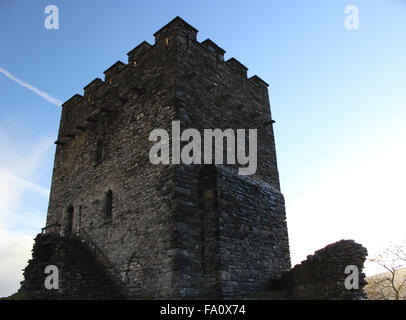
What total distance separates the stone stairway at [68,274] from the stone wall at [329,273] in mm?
4841

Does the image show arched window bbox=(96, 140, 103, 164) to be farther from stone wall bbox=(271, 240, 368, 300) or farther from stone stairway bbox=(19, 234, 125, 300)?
stone wall bbox=(271, 240, 368, 300)

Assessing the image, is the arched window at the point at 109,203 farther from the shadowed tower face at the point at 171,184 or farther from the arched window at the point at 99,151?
the arched window at the point at 99,151

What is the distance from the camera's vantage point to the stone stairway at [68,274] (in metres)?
9.21

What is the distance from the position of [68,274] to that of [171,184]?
3.91 meters

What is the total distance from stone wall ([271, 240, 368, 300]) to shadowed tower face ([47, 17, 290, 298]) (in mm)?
1161

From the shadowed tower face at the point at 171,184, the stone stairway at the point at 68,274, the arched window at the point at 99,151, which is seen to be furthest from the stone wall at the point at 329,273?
the arched window at the point at 99,151

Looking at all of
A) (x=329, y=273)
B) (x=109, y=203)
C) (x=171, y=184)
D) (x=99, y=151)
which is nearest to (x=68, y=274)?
(x=109, y=203)

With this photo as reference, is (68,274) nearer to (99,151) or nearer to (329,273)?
(99,151)

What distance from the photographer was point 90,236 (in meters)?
Answer: 11.3

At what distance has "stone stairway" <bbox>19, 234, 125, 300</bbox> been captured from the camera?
30.2ft

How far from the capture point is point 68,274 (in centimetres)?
947

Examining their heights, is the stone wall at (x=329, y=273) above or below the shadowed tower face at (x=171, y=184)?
below
